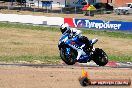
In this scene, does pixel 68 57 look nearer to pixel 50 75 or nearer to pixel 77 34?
pixel 77 34

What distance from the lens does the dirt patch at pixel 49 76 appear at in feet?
47.2

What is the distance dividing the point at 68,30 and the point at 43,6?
65541mm

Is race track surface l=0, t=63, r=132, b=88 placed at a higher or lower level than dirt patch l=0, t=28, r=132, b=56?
higher

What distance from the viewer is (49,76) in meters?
16.2

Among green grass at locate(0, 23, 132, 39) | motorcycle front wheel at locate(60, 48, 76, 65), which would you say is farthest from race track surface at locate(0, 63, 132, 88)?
green grass at locate(0, 23, 132, 39)

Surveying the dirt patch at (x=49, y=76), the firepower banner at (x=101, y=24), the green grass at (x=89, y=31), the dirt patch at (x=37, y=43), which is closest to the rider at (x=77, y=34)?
the dirt patch at (x=49, y=76)

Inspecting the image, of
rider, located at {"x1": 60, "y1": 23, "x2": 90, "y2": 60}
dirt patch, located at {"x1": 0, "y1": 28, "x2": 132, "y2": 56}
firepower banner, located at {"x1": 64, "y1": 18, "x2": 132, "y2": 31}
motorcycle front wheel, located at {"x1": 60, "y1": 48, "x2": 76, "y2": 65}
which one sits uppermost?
rider, located at {"x1": 60, "y1": 23, "x2": 90, "y2": 60}

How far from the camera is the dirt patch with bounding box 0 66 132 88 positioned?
47.2ft

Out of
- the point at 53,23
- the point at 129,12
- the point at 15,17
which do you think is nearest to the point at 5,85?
the point at 53,23

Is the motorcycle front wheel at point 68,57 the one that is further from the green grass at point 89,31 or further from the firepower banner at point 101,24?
the firepower banner at point 101,24

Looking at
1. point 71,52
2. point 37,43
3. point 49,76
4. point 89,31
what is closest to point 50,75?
point 49,76

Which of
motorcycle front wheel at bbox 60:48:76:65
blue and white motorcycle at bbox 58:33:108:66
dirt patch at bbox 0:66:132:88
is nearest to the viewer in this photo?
blue and white motorcycle at bbox 58:33:108:66

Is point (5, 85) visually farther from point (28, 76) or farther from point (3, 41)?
point (3, 41)

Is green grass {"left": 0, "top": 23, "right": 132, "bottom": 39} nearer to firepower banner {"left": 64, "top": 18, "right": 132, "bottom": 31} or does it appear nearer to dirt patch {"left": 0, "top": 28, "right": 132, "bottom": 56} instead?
firepower banner {"left": 64, "top": 18, "right": 132, "bottom": 31}
